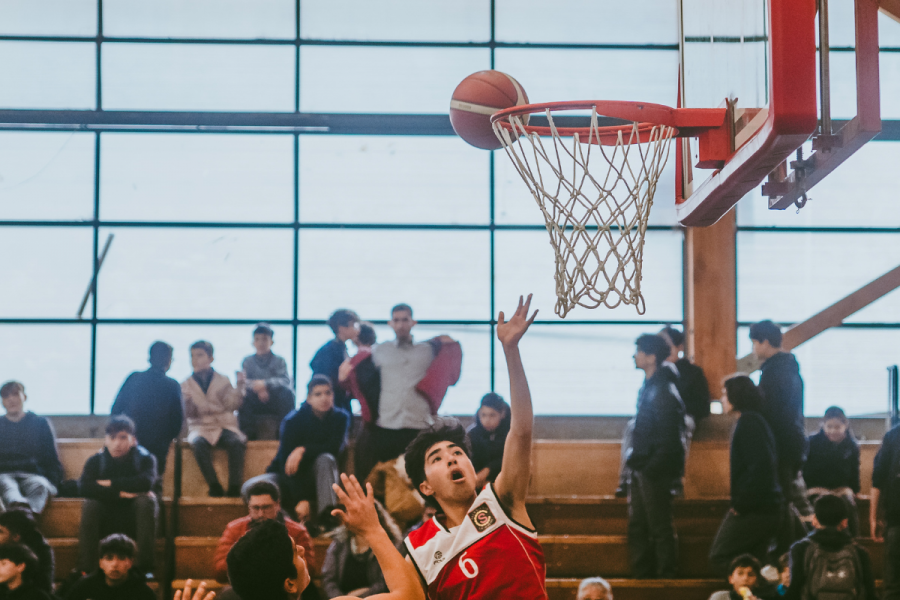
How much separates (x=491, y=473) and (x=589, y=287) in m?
2.83

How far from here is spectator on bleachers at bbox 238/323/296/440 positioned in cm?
725

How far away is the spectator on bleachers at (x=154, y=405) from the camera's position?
251 inches

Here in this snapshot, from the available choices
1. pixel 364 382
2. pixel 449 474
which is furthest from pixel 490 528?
pixel 364 382

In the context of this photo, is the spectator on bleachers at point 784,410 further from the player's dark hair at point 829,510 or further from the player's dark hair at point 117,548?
the player's dark hair at point 117,548

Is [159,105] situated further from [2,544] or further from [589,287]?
[589,287]

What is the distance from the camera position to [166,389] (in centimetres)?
638

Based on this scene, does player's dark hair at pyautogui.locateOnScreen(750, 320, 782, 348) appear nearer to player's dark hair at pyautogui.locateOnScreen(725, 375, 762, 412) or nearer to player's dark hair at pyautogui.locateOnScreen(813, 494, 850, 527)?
player's dark hair at pyautogui.locateOnScreen(725, 375, 762, 412)

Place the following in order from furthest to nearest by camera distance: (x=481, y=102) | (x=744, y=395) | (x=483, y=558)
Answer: (x=744, y=395) < (x=481, y=102) < (x=483, y=558)

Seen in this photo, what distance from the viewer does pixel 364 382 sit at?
20.2 ft

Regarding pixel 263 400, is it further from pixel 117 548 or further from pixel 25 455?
pixel 117 548

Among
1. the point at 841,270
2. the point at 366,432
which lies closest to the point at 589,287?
the point at 366,432

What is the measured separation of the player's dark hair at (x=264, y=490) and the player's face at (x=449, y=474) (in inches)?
96.7

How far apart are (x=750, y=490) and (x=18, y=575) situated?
4281 millimetres

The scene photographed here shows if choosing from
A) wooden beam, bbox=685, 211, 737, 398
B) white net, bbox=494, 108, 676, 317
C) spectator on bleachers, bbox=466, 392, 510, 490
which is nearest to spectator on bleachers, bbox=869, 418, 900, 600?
spectator on bleachers, bbox=466, 392, 510, 490
